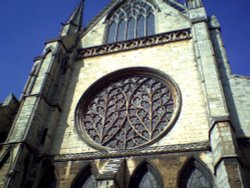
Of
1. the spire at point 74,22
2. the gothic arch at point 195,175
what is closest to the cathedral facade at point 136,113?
the gothic arch at point 195,175

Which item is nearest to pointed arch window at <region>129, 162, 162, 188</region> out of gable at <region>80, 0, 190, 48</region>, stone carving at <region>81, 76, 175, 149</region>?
stone carving at <region>81, 76, 175, 149</region>

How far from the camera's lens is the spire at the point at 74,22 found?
15139mm

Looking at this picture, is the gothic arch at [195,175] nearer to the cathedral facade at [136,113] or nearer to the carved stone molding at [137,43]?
the cathedral facade at [136,113]

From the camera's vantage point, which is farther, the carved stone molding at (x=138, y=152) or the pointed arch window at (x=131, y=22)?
the pointed arch window at (x=131, y=22)

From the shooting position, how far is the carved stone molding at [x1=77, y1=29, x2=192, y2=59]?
1269cm

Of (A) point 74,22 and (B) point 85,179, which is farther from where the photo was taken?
(A) point 74,22

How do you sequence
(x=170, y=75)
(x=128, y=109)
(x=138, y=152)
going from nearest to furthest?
(x=138, y=152) < (x=128, y=109) < (x=170, y=75)

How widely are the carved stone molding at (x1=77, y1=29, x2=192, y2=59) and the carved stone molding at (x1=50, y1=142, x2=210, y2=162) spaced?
555cm

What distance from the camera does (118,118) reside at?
1085 cm

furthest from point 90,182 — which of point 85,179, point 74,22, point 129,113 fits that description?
point 74,22

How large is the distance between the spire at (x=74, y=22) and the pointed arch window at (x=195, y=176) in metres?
9.79

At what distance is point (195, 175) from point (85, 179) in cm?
362

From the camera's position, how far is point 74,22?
52.4 feet

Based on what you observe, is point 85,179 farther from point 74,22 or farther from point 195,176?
point 74,22
